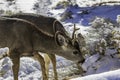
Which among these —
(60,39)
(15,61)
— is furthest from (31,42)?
(60,39)

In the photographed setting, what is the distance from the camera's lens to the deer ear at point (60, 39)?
8125 mm

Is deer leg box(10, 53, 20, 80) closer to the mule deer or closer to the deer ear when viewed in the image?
the mule deer

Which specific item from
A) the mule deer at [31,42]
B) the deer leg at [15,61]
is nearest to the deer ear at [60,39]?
the mule deer at [31,42]

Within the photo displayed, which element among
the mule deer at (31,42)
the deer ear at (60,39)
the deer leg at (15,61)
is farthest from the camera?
the deer leg at (15,61)

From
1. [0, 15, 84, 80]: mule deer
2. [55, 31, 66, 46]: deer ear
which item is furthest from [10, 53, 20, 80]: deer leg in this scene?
[55, 31, 66, 46]: deer ear

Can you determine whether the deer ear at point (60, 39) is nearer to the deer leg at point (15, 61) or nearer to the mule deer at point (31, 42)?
the mule deer at point (31, 42)

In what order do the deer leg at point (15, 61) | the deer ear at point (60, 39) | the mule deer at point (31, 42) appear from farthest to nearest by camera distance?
the deer leg at point (15, 61) < the mule deer at point (31, 42) < the deer ear at point (60, 39)

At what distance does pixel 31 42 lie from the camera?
850 cm

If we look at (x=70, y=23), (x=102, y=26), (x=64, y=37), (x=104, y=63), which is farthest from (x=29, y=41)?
(x=70, y=23)

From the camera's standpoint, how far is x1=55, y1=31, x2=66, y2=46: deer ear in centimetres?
812

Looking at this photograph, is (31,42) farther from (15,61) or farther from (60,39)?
(60,39)

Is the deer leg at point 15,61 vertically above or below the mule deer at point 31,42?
below

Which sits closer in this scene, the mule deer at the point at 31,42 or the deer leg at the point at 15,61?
the mule deer at the point at 31,42

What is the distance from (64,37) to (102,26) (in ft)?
9.63
